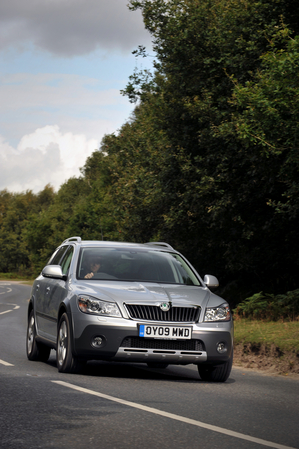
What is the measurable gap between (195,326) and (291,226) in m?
12.2

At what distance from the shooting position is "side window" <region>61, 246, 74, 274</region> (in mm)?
9742

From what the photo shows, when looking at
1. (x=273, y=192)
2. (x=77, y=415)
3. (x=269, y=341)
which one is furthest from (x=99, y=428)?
(x=273, y=192)

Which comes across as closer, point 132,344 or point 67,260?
point 132,344

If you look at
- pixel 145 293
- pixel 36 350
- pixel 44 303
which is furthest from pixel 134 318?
pixel 36 350

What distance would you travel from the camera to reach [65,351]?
8586 mm

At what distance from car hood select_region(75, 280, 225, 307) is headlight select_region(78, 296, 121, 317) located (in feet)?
0.20

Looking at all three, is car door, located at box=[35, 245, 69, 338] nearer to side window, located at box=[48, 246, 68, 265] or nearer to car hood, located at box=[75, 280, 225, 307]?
side window, located at box=[48, 246, 68, 265]

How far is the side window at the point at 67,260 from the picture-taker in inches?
384

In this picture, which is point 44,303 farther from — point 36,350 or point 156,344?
point 156,344

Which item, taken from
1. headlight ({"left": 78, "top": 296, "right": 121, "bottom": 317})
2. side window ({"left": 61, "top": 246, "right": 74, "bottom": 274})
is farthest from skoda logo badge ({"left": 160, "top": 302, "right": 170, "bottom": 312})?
side window ({"left": 61, "top": 246, "right": 74, "bottom": 274})

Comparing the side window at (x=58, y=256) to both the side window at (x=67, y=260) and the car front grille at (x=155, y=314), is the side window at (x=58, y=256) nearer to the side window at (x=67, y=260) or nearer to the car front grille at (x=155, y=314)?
the side window at (x=67, y=260)

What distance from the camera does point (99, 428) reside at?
531cm

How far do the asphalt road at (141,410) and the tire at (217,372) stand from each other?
216mm

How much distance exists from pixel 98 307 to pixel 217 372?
5.92 ft
